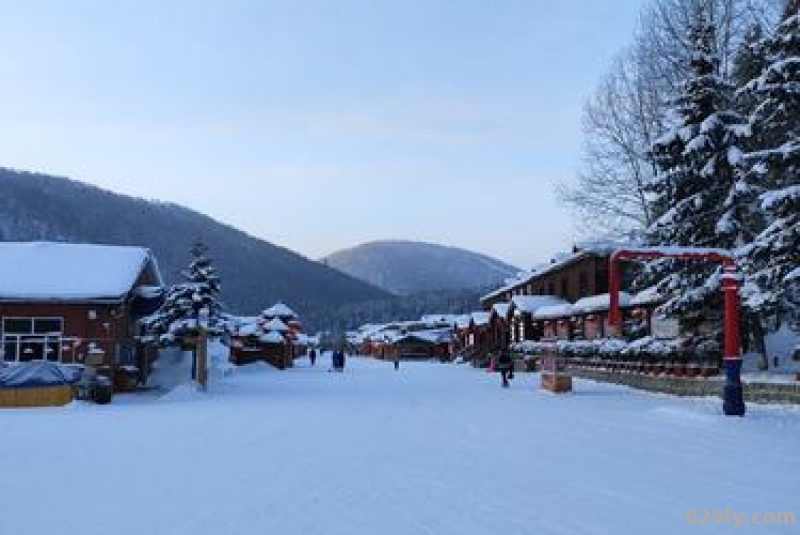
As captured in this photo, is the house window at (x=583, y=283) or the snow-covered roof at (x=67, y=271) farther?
the house window at (x=583, y=283)

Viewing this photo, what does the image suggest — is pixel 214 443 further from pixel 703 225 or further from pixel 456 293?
pixel 456 293

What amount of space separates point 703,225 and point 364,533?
19.9 m

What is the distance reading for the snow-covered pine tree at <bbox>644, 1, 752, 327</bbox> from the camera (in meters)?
23.9

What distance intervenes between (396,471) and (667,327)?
16119 mm

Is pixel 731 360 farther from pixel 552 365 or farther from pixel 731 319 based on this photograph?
pixel 552 365

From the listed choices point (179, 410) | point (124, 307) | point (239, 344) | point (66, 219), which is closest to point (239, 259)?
point (66, 219)

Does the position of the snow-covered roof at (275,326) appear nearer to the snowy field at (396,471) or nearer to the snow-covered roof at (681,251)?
the snowy field at (396,471)

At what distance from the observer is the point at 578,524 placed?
25.3 ft

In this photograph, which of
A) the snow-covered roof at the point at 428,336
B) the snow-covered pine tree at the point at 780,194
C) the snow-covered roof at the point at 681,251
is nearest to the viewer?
the snow-covered pine tree at the point at 780,194

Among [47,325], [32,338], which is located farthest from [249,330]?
[32,338]

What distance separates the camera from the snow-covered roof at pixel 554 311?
156ft

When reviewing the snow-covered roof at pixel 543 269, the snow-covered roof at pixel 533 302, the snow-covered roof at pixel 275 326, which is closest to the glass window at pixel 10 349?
the snow-covered roof at pixel 543 269

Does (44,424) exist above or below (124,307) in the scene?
below

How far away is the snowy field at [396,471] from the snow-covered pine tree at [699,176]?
501cm
